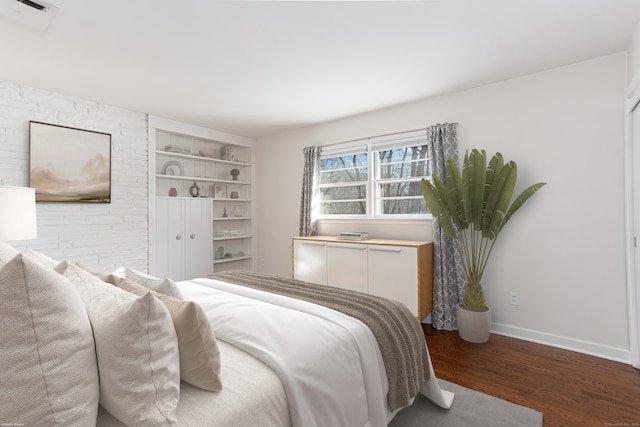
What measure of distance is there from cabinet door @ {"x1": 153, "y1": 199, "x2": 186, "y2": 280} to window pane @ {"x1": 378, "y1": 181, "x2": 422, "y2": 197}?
285 cm

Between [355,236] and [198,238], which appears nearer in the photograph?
[355,236]

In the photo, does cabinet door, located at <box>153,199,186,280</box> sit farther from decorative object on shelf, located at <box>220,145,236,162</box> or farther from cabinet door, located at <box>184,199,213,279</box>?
decorative object on shelf, located at <box>220,145,236,162</box>

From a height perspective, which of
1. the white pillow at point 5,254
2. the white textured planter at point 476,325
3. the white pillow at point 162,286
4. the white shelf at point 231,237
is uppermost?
the white pillow at point 5,254

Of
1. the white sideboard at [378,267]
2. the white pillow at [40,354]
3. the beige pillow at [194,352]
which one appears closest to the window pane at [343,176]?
the white sideboard at [378,267]

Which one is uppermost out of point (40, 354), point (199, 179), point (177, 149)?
point (177, 149)

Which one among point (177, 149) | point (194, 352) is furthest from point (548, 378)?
point (177, 149)

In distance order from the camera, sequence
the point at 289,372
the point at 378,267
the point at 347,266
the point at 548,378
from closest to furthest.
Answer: the point at 289,372
the point at 548,378
the point at 378,267
the point at 347,266

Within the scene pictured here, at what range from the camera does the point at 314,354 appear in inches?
50.5

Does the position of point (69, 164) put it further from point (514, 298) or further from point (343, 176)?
point (514, 298)

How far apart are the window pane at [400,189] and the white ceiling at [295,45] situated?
102cm

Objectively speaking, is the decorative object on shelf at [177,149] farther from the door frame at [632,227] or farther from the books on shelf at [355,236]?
the door frame at [632,227]

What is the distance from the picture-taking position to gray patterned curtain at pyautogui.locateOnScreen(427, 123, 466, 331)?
3209mm

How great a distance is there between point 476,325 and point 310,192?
2673 millimetres

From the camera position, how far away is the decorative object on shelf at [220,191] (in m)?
5.02
